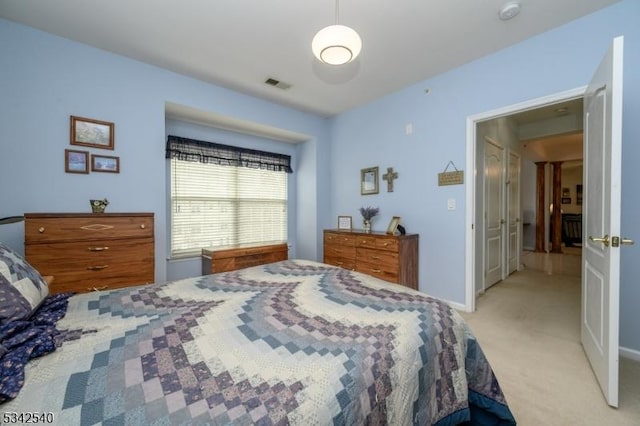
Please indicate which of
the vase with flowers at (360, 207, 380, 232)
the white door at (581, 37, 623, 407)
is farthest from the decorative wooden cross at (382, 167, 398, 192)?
the white door at (581, 37, 623, 407)

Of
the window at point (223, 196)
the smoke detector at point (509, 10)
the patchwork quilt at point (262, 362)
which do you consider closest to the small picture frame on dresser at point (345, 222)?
the window at point (223, 196)

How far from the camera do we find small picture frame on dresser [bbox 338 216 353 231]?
4000mm

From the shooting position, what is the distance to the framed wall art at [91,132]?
2395 mm

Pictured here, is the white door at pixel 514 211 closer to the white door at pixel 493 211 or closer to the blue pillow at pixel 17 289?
the white door at pixel 493 211

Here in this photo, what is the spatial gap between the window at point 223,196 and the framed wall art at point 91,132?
0.74 m

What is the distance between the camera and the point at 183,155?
337 cm

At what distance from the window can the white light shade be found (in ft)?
7.97

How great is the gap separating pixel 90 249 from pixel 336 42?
2.42m

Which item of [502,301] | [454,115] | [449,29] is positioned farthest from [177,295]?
[502,301]

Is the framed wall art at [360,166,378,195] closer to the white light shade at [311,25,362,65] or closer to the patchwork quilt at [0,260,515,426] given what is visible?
the white light shade at [311,25,362,65]

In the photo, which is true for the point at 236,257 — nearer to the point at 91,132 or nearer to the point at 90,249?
the point at 90,249

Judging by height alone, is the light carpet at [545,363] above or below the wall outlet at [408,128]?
below

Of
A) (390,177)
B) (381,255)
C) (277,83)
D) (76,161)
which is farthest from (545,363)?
(76,161)

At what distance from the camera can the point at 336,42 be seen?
1.59 m
